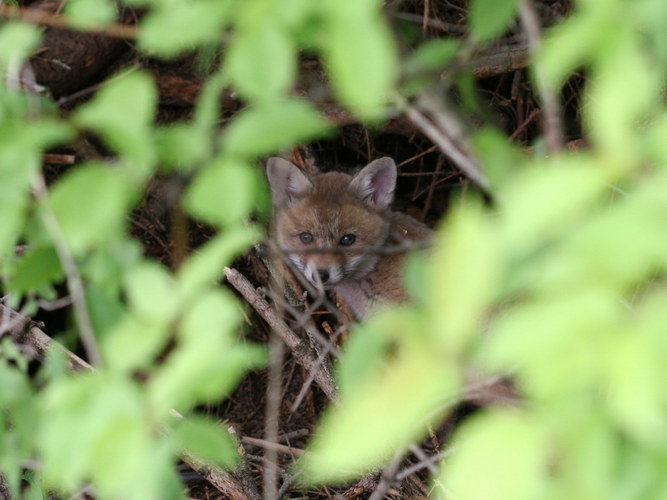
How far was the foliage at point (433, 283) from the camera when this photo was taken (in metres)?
0.88

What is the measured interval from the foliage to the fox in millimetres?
3457

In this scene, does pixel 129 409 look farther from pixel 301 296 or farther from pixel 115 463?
pixel 301 296

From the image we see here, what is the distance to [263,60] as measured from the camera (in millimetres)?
1149

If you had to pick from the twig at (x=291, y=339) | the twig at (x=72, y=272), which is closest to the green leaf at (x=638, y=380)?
the twig at (x=72, y=272)

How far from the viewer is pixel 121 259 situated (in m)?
1.62

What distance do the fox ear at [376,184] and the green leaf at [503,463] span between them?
421 cm

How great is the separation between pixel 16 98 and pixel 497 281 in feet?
3.62

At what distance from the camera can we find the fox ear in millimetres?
5086

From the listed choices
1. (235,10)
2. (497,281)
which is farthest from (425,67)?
(497,281)

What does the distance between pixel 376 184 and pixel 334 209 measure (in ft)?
1.37

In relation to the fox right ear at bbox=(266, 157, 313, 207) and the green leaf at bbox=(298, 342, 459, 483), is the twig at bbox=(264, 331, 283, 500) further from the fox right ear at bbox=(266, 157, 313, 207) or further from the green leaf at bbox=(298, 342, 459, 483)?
the green leaf at bbox=(298, 342, 459, 483)

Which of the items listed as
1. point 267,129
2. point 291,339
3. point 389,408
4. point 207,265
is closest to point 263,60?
point 267,129

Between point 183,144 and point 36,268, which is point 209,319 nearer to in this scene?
point 183,144

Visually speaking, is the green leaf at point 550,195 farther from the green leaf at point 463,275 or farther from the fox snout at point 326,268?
the fox snout at point 326,268
